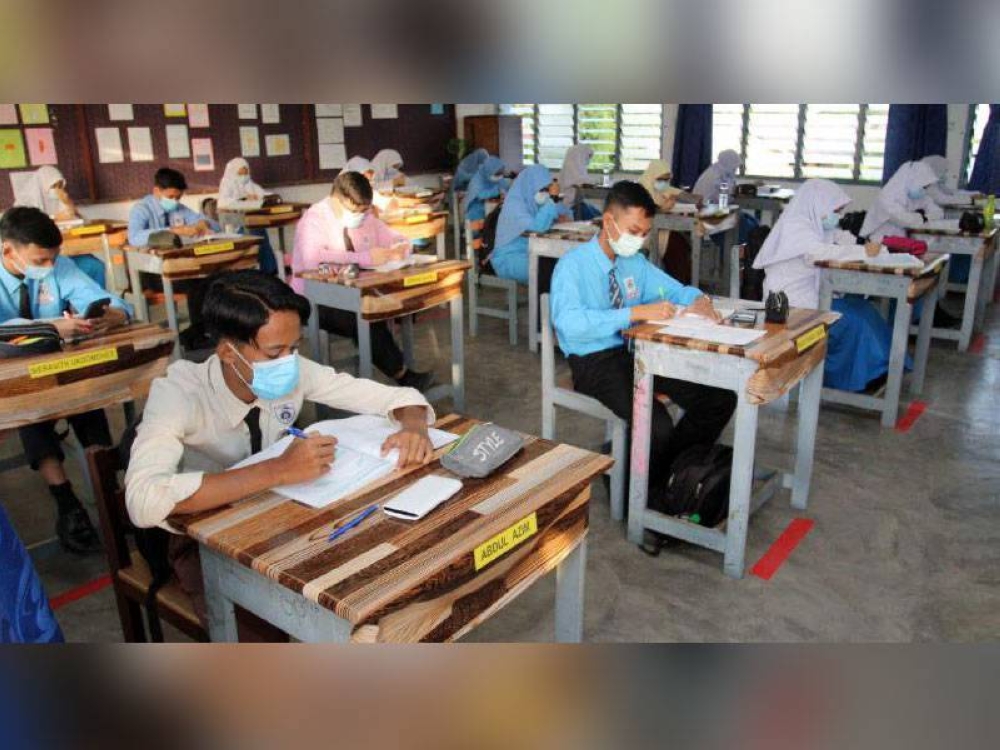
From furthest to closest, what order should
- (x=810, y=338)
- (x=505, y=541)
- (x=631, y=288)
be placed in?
(x=631, y=288) → (x=810, y=338) → (x=505, y=541)

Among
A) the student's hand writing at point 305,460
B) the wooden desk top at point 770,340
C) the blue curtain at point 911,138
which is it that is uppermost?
the blue curtain at point 911,138

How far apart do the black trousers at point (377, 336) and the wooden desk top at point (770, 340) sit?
1797 mm

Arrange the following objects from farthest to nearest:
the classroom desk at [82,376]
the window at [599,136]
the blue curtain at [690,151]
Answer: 1. the window at [599,136]
2. the blue curtain at [690,151]
3. the classroom desk at [82,376]

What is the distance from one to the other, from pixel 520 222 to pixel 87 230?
10.7ft

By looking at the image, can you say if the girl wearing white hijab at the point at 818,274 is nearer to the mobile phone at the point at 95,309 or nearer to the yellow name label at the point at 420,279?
the yellow name label at the point at 420,279

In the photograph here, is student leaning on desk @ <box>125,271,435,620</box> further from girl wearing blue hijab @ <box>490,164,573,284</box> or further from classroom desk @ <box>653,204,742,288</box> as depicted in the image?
classroom desk @ <box>653,204,742,288</box>

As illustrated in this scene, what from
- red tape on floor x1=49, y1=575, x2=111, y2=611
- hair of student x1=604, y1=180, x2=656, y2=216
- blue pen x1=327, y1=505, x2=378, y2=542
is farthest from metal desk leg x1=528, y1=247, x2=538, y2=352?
blue pen x1=327, y1=505, x2=378, y2=542

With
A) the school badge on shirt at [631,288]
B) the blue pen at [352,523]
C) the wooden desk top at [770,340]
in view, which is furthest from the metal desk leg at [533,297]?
the blue pen at [352,523]

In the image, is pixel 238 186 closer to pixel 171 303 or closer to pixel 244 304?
pixel 171 303

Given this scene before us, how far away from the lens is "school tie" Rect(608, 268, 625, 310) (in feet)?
10.9

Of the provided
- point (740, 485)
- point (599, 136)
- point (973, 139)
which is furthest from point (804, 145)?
point (740, 485)

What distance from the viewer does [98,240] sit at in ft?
20.2

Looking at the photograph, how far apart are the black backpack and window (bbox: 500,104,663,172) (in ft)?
16.7

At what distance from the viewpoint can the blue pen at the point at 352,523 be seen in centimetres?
152
